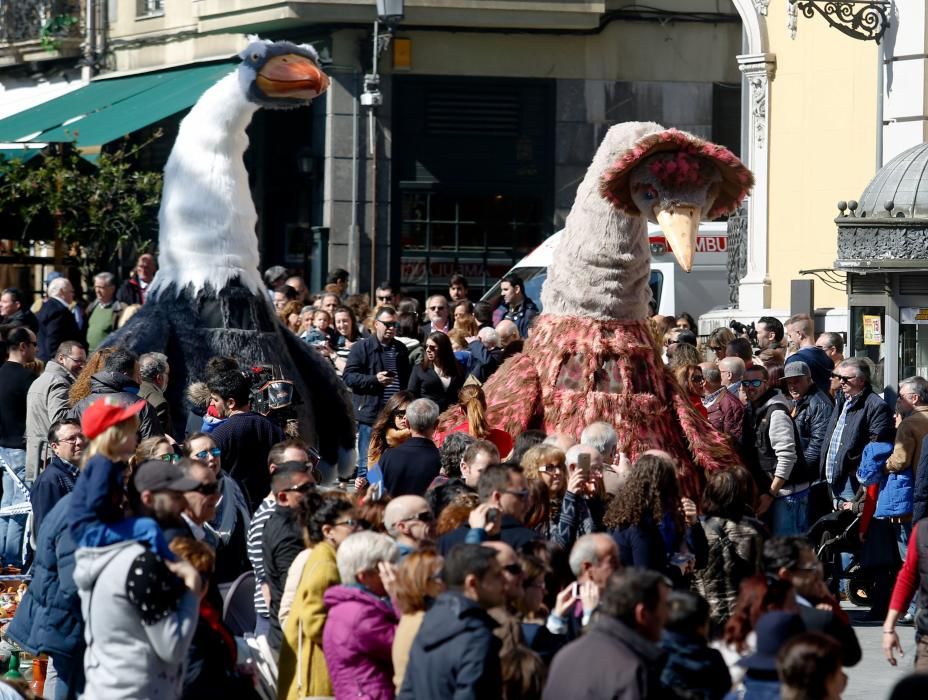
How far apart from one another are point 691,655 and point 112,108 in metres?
19.6

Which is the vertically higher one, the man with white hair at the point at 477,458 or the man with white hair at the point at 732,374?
the man with white hair at the point at 732,374

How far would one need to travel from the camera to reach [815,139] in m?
17.6

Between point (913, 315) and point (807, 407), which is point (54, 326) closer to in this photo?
point (807, 407)

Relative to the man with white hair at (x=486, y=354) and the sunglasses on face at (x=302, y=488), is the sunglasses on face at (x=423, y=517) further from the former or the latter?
the man with white hair at (x=486, y=354)

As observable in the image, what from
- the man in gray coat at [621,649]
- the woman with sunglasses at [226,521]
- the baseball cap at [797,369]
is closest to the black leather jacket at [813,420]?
the baseball cap at [797,369]

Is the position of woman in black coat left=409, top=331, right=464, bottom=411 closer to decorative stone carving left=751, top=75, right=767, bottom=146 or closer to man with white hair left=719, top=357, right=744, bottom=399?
man with white hair left=719, top=357, right=744, bottom=399

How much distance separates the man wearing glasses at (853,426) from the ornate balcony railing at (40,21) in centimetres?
1884

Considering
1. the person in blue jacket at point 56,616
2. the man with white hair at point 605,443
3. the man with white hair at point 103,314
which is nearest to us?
the person in blue jacket at point 56,616

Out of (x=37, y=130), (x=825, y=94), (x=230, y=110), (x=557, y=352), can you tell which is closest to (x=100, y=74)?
(x=37, y=130)

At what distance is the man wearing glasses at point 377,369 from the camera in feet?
44.0

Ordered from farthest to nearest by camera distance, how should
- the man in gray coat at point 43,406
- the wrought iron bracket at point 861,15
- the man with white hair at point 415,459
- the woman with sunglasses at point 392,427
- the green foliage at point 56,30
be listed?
the green foliage at point 56,30 < the wrought iron bracket at point 861,15 < the man in gray coat at point 43,406 < the woman with sunglasses at point 392,427 < the man with white hair at point 415,459

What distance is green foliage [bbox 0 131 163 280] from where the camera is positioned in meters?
20.7

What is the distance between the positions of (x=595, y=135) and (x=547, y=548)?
1704cm

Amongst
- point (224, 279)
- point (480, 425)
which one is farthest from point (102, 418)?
point (224, 279)
